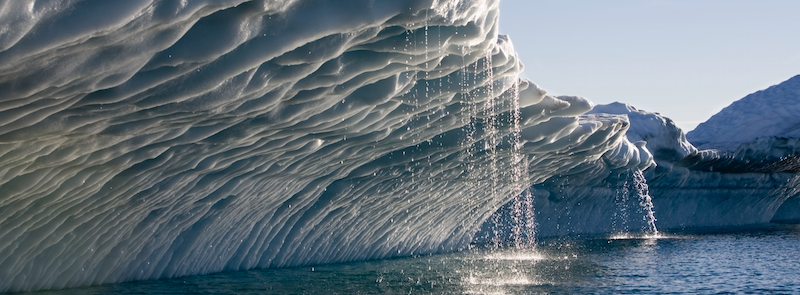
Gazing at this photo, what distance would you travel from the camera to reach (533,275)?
54.8 ft

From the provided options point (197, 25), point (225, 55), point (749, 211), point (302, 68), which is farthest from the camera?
point (749, 211)

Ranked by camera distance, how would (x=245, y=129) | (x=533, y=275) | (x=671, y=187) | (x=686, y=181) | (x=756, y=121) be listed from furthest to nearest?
(x=756, y=121), (x=671, y=187), (x=686, y=181), (x=533, y=275), (x=245, y=129)

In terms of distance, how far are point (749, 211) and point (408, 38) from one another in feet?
135

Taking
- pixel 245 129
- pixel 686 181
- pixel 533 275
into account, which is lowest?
pixel 533 275

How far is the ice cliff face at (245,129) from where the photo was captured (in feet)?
22.5

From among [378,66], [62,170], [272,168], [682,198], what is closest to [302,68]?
[378,66]

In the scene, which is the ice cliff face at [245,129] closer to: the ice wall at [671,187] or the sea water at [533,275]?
the sea water at [533,275]

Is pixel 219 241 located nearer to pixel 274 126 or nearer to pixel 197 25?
pixel 274 126

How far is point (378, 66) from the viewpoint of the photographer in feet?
29.3

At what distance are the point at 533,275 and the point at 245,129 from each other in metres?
8.41

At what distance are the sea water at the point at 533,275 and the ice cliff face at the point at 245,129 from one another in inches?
33.5

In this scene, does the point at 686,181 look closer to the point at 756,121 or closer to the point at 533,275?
the point at 756,121

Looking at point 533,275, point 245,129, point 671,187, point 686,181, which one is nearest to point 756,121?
point 686,181

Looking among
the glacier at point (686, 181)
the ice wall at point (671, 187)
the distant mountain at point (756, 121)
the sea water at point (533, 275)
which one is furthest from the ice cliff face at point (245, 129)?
the distant mountain at point (756, 121)
